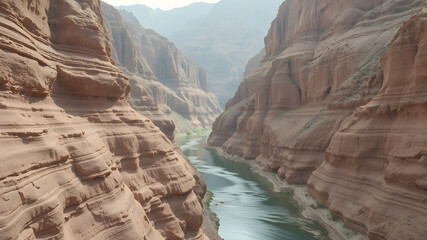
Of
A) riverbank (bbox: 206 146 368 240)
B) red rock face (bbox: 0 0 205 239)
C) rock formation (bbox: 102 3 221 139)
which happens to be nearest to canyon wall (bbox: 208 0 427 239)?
riverbank (bbox: 206 146 368 240)

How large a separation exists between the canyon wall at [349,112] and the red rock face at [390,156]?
0.22 feet

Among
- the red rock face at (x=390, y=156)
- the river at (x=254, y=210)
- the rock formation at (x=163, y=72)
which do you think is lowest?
the river at (x=254, y=210)

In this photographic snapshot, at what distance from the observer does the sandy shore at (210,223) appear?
2298 cm

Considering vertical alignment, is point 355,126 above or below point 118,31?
below

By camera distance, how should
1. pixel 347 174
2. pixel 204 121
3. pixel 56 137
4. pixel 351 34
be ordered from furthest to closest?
pixel 204 121 → pixel 351 34 → pixel 347 174 → pixel 56 137

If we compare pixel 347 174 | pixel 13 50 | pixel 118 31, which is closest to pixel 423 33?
pixel 347 174

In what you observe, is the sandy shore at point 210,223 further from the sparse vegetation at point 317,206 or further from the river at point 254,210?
the sparse vegetation at point 317,206

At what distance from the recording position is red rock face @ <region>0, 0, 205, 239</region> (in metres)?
9.25

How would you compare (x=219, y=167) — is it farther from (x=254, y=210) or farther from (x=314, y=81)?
(x=254, y=210)

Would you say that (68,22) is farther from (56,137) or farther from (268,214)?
(268,214)

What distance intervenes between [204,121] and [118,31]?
55.0 m

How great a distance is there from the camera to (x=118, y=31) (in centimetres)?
9781

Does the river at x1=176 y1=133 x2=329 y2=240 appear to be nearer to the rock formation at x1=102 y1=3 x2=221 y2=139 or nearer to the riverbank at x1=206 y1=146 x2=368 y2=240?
the riverbank at x1=206 y1=146 x2=368 y2=240

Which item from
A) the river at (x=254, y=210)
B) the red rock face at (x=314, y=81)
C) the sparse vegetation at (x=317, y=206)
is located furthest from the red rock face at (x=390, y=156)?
the red rock face at (x=314, y=81)
